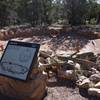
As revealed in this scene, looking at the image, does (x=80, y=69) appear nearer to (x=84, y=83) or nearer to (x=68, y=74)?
(x=68, y=74)

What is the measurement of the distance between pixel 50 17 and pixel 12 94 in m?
13.7

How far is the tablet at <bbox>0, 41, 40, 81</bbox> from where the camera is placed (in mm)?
3845

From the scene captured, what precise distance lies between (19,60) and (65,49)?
4642mm

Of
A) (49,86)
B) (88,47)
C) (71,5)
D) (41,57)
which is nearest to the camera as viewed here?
(49,86)

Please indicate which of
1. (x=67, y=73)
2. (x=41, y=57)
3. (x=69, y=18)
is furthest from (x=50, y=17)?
(x=67, y=73)

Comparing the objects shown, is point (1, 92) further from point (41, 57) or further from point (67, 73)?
point (41, 57)

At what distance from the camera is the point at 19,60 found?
157 inches

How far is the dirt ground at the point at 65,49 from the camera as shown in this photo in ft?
13.6

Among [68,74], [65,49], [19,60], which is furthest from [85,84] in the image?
[65,49]

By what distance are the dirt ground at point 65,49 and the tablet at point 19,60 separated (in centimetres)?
57

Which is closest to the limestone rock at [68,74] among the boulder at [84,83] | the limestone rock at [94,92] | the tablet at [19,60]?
the boulder at [84,83]

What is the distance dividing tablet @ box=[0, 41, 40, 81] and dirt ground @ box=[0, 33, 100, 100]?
566mm

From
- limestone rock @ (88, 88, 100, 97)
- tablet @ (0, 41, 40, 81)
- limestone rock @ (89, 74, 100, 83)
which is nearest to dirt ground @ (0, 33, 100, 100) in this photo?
limestone rock @ (88, 88, 100, 97)

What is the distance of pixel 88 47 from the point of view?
332 inches
